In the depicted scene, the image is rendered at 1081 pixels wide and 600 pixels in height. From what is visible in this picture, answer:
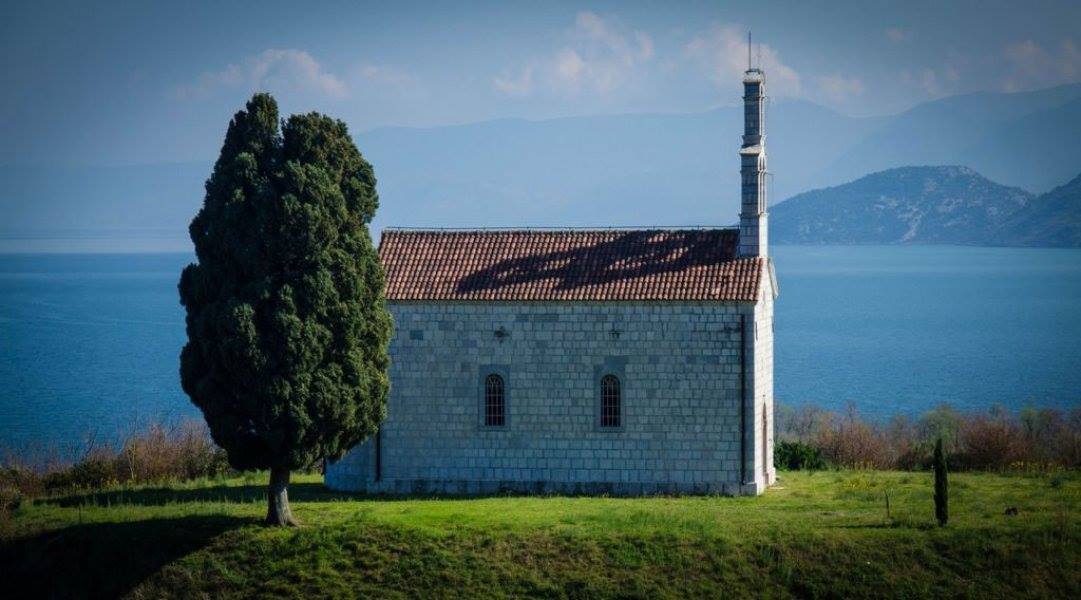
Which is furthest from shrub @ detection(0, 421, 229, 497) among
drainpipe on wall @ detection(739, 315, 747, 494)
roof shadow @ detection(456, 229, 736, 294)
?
drainpipe on wall @ detection(739, 315, 747, 494)

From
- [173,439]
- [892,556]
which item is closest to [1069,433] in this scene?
[892,556]

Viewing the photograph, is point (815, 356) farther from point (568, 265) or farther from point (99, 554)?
point (99, 554)

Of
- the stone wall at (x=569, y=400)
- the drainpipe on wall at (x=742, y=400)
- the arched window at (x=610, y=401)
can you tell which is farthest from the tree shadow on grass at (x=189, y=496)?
the drainpipe on wall at (x=742, y=400)

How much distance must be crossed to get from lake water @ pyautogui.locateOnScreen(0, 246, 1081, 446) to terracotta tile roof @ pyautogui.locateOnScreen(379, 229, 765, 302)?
67.1 ft

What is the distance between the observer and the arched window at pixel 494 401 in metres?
40.2

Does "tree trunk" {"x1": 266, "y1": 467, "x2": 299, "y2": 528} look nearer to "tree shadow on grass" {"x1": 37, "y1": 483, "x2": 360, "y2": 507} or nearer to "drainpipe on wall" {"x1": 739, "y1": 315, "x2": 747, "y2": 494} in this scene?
"tree shadow on grass" {"x1": 37, "y1": 483, "x2": 360, "y2": 507}

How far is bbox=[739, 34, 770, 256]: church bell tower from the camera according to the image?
40.1m

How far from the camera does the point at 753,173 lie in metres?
40.7

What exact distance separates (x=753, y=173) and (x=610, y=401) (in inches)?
289

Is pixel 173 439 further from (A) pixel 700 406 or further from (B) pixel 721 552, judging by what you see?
(B) pixel 721 552

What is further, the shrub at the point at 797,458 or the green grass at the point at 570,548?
the shrub at the point at 797,458

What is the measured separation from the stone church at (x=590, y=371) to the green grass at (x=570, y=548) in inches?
60.4

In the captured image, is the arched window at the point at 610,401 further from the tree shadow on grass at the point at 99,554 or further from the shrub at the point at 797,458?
the tree shadow on grass at the point at 99,554

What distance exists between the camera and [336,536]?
115 ft
